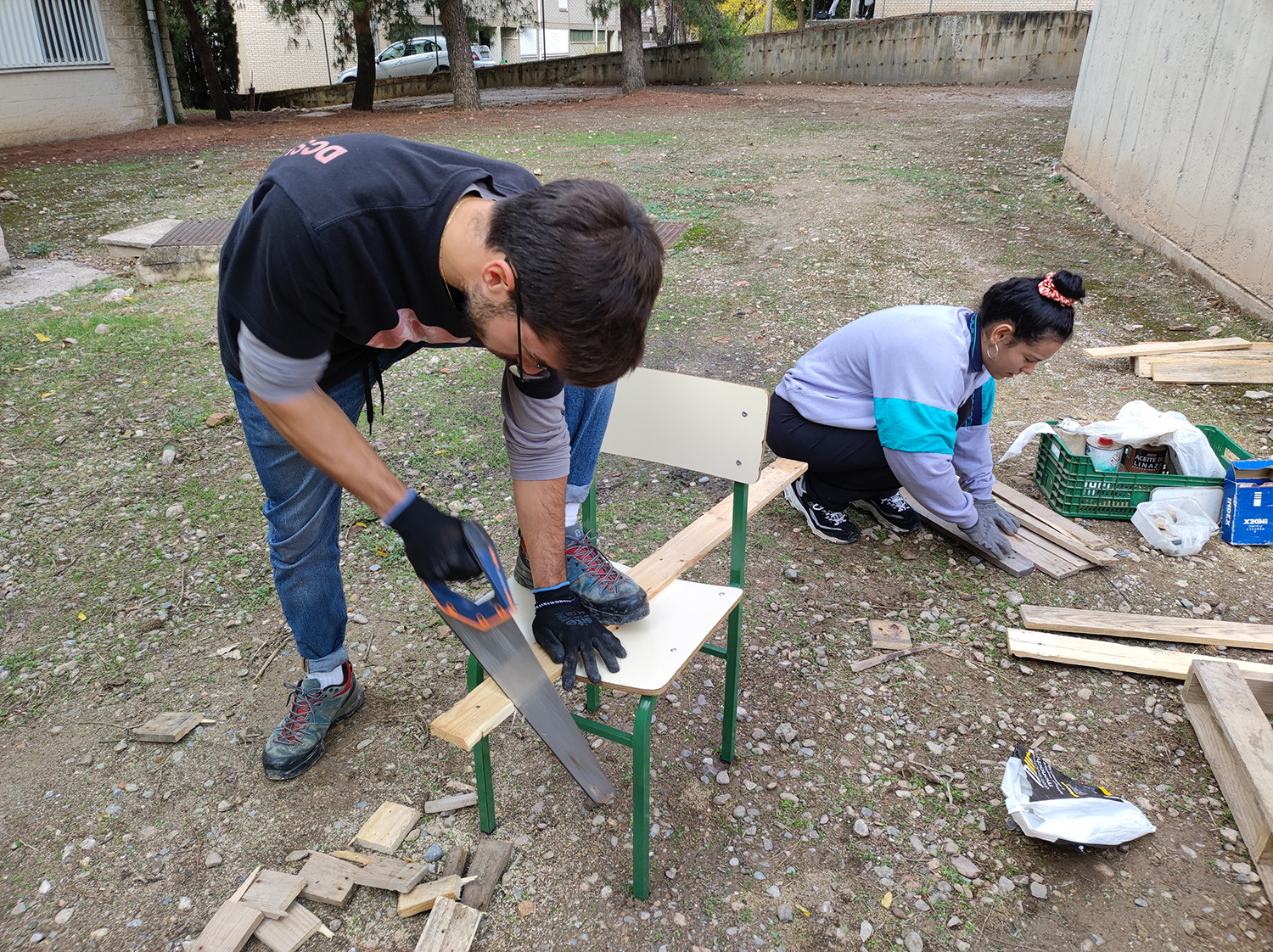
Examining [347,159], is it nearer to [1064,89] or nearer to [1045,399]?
[1045,399]

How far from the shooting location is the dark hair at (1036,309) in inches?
114

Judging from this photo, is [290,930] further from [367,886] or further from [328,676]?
[328,676]

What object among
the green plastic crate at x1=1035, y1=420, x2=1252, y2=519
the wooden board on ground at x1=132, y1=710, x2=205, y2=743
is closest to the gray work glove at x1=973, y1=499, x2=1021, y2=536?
the green plastic crate at x1=1035, y1=420, x2=1252, y2=519

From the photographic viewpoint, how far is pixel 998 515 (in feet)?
11.1

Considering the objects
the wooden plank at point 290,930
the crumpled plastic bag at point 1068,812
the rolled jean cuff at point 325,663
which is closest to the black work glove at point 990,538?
the crumpled plastic bag at point 1068,812

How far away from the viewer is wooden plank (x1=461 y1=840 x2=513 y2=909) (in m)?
2.02

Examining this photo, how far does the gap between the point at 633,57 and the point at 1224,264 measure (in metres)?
14.1

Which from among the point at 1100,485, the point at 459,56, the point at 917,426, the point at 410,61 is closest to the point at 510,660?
the point at 917,426

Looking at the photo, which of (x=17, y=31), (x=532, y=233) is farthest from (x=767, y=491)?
A: (x=17, y=31)

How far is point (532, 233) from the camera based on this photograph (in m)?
1.41

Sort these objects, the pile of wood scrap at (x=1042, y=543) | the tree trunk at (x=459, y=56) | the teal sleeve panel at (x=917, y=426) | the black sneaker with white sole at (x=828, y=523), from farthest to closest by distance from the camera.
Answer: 1. the tree trunk at (x=459, y=56)
2. the black sneaker with white sole at (x=828, y=523)
3. the pile of wood scrap at (x=1042, y=543)
4. the teal sleeve panel at (x=917, y=426)

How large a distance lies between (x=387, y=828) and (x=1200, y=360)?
479 cm

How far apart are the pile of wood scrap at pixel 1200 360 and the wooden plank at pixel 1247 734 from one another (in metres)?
2.65

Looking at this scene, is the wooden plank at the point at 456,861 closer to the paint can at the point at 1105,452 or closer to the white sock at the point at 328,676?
the white sock at the point at 328,676
